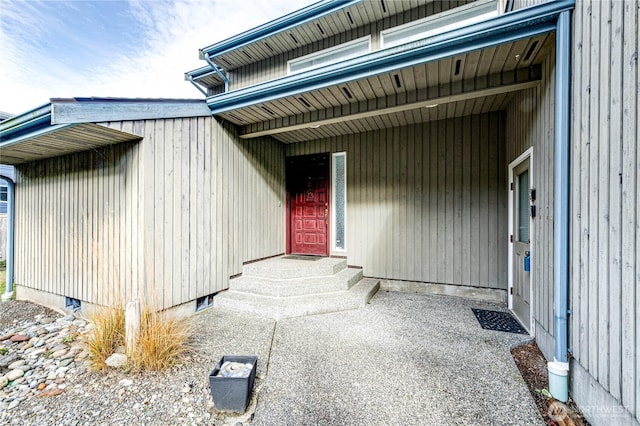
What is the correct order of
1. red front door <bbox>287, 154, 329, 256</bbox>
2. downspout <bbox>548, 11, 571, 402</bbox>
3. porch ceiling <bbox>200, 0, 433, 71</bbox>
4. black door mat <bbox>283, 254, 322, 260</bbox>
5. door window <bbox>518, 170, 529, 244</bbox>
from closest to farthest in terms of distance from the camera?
downspout <bbox>548, 11, 571, 402</bbox>
door window <bbox>518, 170, 529, 244</bbox>
porch ceiling <bbox>200, 0, 433, 71</bbox>
black door mat <bbox>283, 254, 322, 260</bbox>
red front door <bbox>287, 154, 329, 256</bbox>

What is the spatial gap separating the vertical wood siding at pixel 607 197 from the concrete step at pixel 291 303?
Answer: 2337 mm

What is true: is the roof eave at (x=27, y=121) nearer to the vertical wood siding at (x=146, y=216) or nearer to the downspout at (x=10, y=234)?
the vertical wood siding at (x=146, y=216)

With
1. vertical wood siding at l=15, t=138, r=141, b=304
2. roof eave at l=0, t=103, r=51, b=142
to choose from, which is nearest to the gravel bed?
vertical wood siding at l=15, t=138, r=141, b=304

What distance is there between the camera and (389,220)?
183 inches

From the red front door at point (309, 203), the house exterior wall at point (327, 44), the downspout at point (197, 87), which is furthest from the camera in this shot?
the downspout at point (197, 87)

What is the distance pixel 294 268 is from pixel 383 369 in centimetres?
217

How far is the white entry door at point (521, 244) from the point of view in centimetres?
294

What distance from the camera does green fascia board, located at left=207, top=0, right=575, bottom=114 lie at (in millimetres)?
2103

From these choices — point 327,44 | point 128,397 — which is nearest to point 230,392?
point 128,397

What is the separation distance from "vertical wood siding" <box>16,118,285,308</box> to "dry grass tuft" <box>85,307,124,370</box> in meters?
0.24

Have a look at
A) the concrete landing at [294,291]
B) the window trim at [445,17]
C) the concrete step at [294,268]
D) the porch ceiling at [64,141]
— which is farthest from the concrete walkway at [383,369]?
the window trim at [445,17]

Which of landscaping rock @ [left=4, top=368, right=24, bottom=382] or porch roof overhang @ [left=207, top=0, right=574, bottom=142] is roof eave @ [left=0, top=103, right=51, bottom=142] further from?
landscaping rock @ [left=4, top=368, right=24, bottom=382]

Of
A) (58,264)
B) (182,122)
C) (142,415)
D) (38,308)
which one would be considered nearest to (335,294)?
(142,415)

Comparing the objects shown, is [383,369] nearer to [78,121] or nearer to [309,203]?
[309,203]
